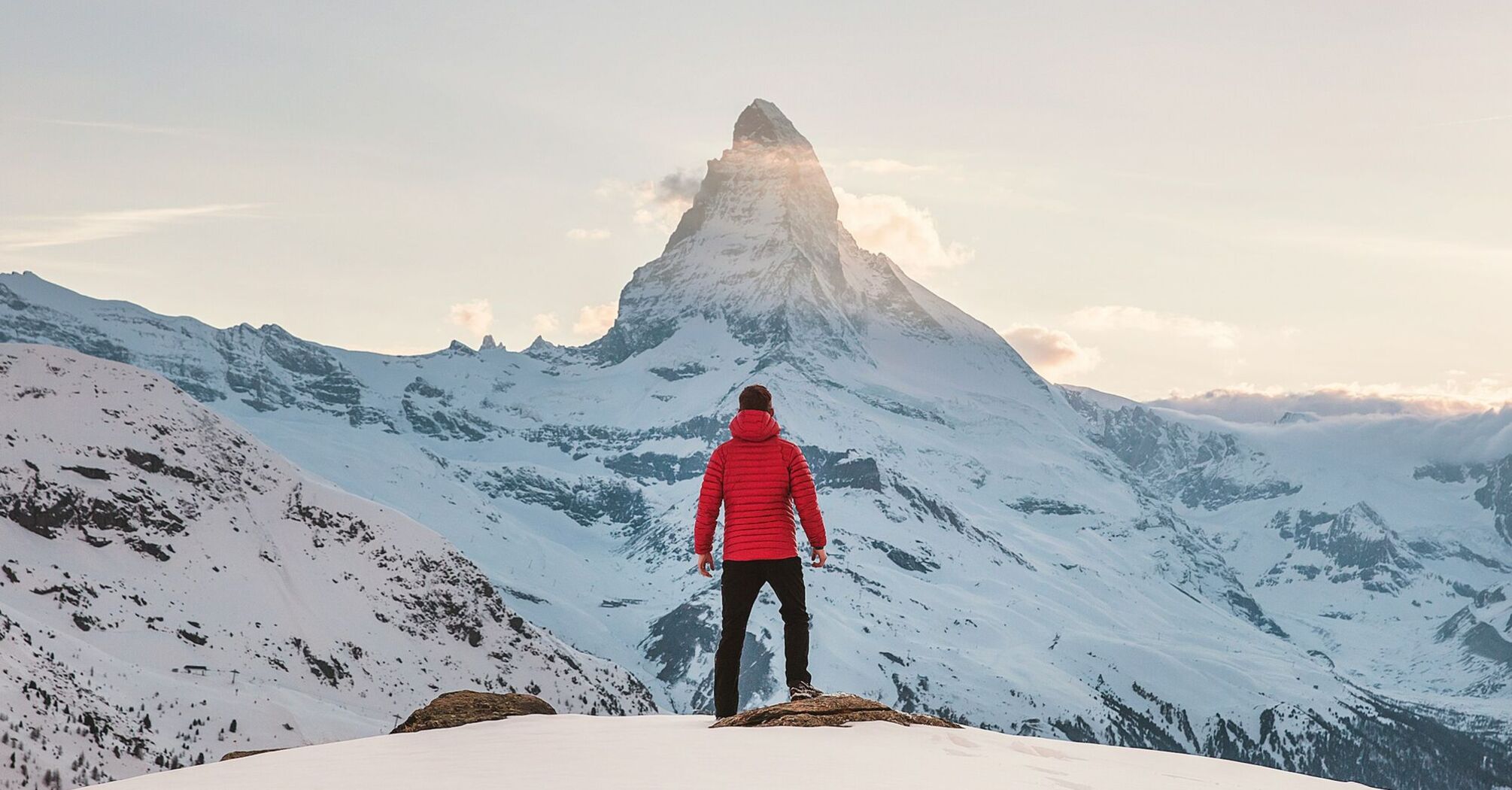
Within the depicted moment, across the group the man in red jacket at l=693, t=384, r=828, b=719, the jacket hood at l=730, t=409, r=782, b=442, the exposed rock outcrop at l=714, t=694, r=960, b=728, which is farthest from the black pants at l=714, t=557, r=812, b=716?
the jacket hood at l=730, t=409, r=782, b=442

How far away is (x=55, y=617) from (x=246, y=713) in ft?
64.7

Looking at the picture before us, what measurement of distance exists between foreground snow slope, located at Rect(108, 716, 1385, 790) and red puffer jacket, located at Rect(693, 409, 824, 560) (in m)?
2.62

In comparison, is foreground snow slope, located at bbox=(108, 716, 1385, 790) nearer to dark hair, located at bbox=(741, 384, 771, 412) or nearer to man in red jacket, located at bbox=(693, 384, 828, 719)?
man in red jacket, located at bbox=(693, 384, 828, 719)

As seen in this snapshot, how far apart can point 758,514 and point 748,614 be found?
4.74ft

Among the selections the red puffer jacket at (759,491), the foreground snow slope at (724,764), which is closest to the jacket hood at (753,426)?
the red puffer jacket at (759,491)

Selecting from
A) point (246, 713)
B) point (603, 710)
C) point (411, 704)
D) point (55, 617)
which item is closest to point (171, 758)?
point (246, 713)

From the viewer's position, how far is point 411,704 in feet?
394

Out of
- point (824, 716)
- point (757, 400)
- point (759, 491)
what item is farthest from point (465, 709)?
point (757, 400)

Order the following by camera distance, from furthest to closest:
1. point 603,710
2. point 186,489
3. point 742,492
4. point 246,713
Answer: point 603,710 → point 186,489 → point 246,713 → point 742,492

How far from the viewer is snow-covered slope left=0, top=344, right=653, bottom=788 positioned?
290 feet

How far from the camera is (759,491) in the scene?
1952 centimetres

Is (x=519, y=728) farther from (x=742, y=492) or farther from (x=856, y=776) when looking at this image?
(x=856, y=776)

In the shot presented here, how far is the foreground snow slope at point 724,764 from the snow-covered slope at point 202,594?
6080cm

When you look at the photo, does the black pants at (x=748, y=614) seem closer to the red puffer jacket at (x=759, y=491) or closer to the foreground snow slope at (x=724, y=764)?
the red puffer jacket at (x=759, y=491)
